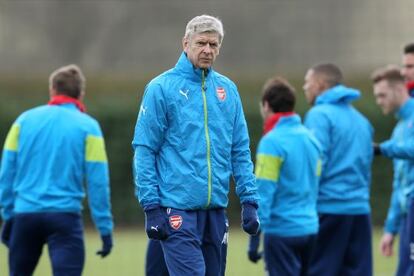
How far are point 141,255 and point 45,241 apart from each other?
772cm

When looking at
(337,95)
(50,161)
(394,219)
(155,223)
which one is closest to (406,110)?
(337,95)

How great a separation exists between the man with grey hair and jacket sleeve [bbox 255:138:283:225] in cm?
189

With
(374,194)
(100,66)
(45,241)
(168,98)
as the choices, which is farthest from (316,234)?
(100,66)

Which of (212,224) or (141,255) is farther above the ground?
(212,224)

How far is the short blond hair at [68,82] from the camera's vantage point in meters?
10.4

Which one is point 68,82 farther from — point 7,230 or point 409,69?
point 409,69

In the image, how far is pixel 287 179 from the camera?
34.2 ft

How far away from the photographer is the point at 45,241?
10.2 meters

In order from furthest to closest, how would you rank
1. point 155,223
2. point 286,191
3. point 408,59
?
point 408,59 < point 286,191 < point 155,223

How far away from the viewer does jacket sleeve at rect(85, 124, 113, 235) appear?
1027cm

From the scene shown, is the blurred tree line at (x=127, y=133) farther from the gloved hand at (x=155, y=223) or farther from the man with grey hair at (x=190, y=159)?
the gloved hand at (x=155, y=223)

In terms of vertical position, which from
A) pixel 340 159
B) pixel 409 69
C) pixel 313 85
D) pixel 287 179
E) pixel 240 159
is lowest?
pixel 287 179

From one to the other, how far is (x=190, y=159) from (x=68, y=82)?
256cm

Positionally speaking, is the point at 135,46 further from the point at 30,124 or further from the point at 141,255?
the point at 30,124
